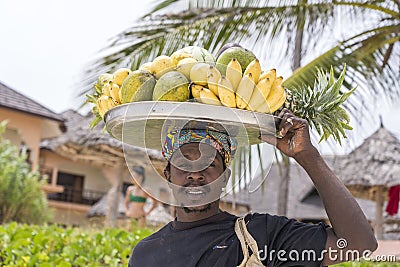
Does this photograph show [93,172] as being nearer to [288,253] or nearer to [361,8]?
[361,8]

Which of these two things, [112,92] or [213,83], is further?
[112,92]

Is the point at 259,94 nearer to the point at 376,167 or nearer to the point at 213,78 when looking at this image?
the point at 213,78

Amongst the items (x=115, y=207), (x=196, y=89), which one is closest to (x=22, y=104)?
(x=115, y=207)

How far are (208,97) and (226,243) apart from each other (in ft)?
1.85

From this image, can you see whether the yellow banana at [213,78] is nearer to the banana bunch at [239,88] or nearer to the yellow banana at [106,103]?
the banana bunch at [239,88]

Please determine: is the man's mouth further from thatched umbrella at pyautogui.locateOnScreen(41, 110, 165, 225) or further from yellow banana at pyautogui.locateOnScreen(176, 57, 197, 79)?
thatched umbrella at pyautogui.locateOnScreen(41, 110, 165, 225)

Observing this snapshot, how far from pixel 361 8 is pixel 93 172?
18.5 metres

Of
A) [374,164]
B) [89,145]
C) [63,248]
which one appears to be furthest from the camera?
[374,164]

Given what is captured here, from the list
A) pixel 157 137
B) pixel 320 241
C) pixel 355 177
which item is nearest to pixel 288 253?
pixel 320 241

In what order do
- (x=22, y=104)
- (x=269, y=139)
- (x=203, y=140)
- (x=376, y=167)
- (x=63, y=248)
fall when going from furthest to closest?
(x=22, y=104) → (x=376, y=167) → (x=63, y=248) → (x=203, y=140) → (x=269, y=139)

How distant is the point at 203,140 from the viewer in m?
2.32

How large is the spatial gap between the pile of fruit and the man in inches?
4.2

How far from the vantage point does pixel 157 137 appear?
8.13 ft

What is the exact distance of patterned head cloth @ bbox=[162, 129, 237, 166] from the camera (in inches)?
91.4
